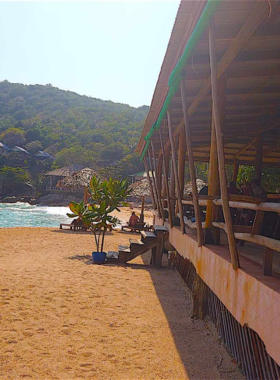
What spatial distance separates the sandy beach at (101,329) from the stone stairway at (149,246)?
3.27 ft

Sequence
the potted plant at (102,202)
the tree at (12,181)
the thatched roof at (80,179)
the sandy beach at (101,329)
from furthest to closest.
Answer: the tree at (12,181)
the thatched roof at (80,179)
the potted plant at (102,202)
the sandy beach at (101,329)

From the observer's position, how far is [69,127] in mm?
94938

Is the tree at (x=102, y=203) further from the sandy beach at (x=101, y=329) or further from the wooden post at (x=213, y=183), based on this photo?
the wooden post at (x=213, y=183)

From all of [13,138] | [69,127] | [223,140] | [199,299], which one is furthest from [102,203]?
[69,127]

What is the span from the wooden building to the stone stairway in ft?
4.42

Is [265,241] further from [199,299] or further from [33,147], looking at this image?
[33,147]

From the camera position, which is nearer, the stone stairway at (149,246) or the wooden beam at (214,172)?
the wooden beam at (214,172)

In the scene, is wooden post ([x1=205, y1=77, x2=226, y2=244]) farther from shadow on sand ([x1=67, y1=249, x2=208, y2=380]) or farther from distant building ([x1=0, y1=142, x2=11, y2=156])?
distant building ([x1=0, y1=142, x2=11, y2=156])

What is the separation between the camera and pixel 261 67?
4.35m

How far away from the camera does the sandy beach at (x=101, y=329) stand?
341cm

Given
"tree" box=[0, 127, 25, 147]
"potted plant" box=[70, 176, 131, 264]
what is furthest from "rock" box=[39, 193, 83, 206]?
"potted plant" box=[70, 176, 131, 264]

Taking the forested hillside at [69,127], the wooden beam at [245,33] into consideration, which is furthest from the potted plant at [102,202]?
the forested hillside at [69,127]

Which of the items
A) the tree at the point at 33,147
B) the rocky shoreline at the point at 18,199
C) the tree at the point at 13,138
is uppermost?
the tree at the point at 13,138

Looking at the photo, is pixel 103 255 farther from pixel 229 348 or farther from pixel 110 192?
pixel 229 348
